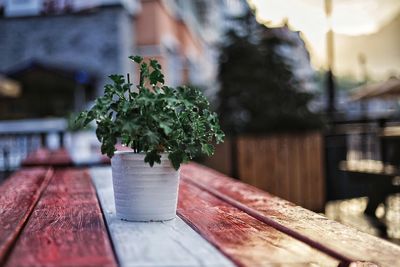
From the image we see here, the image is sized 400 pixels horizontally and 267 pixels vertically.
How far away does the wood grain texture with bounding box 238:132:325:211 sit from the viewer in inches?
243

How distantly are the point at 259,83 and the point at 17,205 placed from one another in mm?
6696

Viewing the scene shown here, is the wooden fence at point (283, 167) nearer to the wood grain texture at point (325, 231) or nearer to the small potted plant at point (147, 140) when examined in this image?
the wood grain texture at point (325, 231)

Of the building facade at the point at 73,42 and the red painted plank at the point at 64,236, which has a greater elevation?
the building facade at the point at 73,42

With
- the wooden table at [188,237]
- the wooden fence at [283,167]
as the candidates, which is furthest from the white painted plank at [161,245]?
the wooden fence at [283,167]

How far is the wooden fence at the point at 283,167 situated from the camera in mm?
6180

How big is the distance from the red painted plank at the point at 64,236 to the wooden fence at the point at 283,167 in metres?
4.21

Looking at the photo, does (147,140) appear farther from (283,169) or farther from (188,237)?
(283,169)

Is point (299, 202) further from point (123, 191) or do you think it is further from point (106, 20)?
point (106, 20)

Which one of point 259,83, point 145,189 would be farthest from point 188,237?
point 259,83

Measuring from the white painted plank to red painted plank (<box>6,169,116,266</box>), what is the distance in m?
0.03

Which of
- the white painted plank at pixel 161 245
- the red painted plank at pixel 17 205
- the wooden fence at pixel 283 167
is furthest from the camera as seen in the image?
the wooden fence at pixel 283 167

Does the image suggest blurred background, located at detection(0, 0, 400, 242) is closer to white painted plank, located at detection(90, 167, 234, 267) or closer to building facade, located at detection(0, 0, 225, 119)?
building facade, located at detection(0, 0, 225, 119)

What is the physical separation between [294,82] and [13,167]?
173 inches

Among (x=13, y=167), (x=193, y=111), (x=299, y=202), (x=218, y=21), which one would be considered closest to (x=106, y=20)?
(x=13, y=167)
